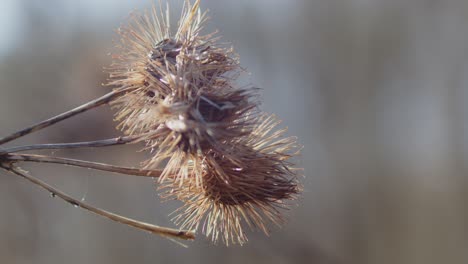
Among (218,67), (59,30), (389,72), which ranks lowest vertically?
(218,67)

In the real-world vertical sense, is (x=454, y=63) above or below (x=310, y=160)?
above

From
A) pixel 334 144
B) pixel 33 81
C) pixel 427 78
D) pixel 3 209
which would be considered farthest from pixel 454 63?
pixel 3 209

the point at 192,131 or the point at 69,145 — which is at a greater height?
the point at 192,131

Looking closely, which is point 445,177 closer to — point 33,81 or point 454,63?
point 454,63

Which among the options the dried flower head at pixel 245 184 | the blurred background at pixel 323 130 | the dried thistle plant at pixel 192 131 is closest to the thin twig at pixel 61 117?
the dried thistle plant at pixel 192 131

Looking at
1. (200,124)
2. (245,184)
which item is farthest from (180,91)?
(245,184)

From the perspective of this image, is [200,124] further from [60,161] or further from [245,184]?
[60,161]

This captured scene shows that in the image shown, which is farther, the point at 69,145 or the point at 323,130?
the point at 323,130

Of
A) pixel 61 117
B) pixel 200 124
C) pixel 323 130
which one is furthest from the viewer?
pixel 323 130
